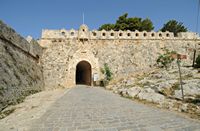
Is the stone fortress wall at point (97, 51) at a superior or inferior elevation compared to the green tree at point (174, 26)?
inferior

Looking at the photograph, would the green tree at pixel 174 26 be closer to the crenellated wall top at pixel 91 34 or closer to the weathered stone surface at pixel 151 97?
the crenellated wall top at pixel 91 34

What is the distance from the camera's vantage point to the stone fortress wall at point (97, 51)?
651 inches

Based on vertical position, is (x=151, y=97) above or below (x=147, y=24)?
below

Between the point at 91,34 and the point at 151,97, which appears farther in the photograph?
the point at 91,34

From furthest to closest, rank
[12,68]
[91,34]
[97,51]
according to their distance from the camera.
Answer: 1. [91,34]
2. [97,51]
3. [12,68]

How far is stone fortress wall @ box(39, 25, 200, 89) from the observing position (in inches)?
651

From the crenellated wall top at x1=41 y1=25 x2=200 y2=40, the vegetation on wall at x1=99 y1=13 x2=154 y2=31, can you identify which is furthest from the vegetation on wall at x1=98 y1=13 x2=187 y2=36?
the crenellated wall top at x1=41 y1=25 x2=200 y2=40

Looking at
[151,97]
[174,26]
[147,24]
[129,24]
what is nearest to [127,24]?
[129,24]

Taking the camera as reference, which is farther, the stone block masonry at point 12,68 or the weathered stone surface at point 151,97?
the weathered stone surface at point 151,97

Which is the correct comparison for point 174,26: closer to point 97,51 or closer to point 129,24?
point 129,24

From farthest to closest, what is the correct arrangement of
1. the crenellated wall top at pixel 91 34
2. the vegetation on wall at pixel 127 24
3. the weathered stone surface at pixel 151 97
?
Result: the vegetation on wall at pixel 127 24, the crenellated wall top at pixel 91 34, the weathered stone surface at pixel 151 97

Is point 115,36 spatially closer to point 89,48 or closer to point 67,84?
point 89,48

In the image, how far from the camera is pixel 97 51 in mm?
17391

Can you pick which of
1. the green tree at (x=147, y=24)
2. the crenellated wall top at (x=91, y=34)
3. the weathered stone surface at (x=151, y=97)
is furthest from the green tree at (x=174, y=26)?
the weathered stone surface at (x=151, y=97)
